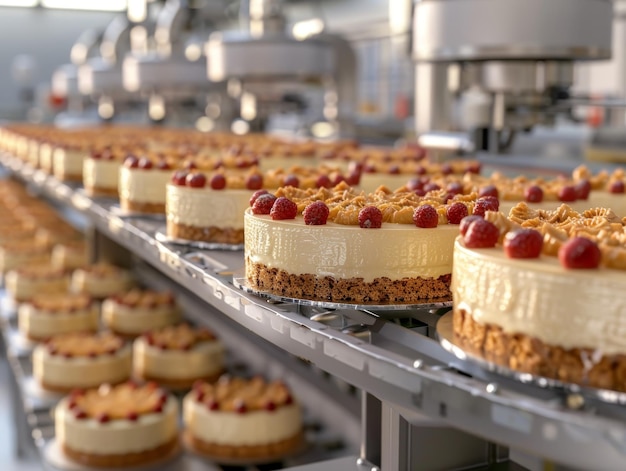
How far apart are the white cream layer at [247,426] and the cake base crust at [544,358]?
1618 millimetres

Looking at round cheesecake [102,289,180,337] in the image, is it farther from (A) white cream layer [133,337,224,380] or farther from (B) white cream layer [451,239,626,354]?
(B) white cream layer [451,239,626,354]

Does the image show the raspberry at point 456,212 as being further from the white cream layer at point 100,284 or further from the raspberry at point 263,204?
the white cream layer at point 100,284

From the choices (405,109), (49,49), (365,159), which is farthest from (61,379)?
(49,49)

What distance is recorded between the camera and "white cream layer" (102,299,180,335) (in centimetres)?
373

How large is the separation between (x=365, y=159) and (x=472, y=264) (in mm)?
1867

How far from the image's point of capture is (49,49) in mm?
16578

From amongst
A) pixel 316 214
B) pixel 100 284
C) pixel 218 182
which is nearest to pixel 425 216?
pixel 316 214

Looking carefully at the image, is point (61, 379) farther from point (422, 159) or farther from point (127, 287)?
point (422, 159)

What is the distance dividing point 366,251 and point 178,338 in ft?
6.79

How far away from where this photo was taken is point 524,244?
42.1 inches

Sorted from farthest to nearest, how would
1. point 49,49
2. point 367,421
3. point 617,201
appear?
1. point 49,49
2. point 617,201
3. point 367,421

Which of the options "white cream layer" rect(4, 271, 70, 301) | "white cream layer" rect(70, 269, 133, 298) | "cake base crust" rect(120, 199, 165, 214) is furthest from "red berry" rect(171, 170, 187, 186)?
"white cream layer" rect(4, 271, 70, 301)

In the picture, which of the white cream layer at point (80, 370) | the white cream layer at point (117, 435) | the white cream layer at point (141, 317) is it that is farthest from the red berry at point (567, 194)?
the white cream layer at point (141, 317)

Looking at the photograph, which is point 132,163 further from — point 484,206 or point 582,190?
point 484,206
